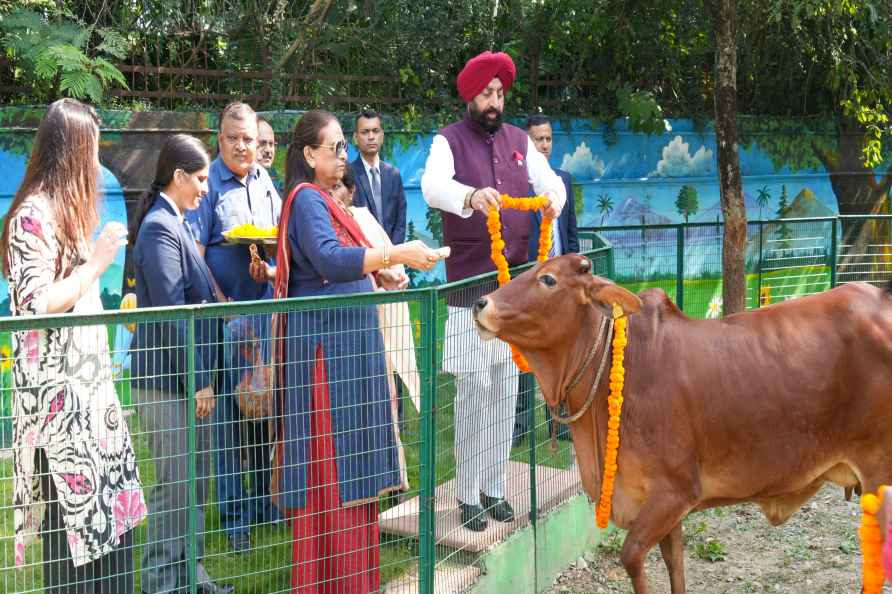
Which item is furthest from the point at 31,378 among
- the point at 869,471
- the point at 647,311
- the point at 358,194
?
the point at 358,194

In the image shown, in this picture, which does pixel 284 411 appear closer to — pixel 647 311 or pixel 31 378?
pixel 31 378

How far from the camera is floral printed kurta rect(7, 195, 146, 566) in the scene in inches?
136

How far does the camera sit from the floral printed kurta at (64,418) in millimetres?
3457

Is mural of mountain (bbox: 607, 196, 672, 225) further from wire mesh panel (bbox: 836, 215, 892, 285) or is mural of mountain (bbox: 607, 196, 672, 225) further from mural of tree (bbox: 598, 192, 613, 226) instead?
wire mesh panel (bbox: 836, 215, 892, 285)

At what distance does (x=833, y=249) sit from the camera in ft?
33.3

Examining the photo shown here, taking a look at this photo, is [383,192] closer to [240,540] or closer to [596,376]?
[596,376]

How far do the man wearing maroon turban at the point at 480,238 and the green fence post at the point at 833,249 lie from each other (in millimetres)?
5248

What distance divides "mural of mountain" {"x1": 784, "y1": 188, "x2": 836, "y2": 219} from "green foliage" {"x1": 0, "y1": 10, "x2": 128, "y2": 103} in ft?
28.7

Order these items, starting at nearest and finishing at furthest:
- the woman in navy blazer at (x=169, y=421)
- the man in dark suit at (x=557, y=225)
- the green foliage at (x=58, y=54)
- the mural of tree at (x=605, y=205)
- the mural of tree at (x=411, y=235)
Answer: the woman in navy blazer at (x=169, y=421)
the man in dark suit at (x=557, y=225)
the green foliage at (x=58, y=54)
the mural of tree at (x=411, y=235)
the mural of tree at (x=605, y=205)

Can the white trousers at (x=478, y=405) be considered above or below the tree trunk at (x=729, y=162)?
below

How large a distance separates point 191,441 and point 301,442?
0.54 metres

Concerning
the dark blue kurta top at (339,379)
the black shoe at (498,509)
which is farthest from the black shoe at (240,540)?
A: the black shoe at (498,509)

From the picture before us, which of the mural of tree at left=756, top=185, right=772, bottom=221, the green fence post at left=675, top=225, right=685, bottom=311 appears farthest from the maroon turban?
the mural of tree at left=756, top=185, right=772, bottom=221

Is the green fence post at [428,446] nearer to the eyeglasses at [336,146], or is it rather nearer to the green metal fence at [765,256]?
the eyeglasses at [336,146]
